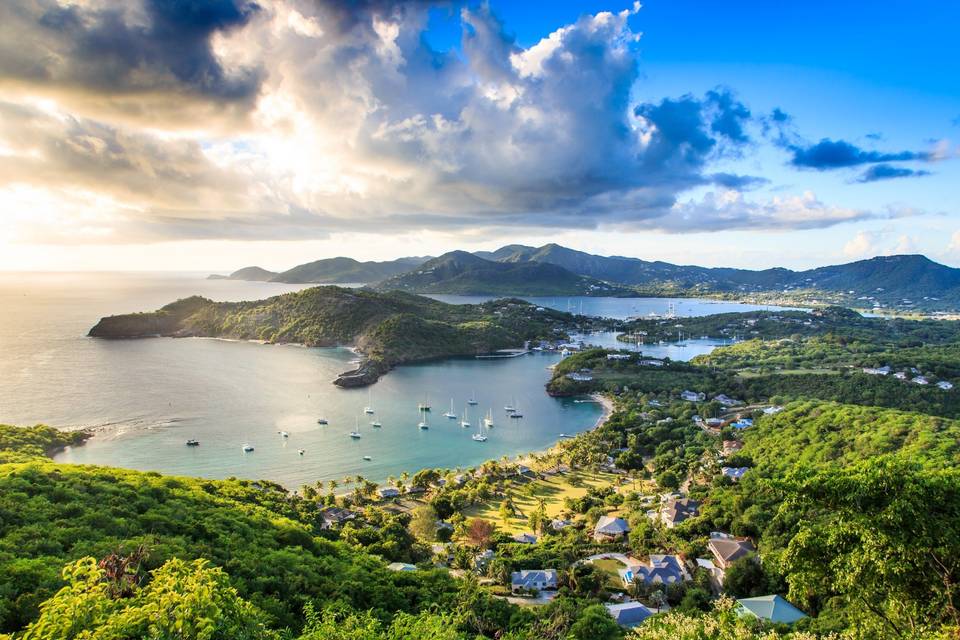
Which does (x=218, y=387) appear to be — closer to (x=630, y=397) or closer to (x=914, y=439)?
(x=630, y=397)

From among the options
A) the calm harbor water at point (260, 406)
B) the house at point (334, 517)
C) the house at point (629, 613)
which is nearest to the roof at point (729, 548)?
the house at point (629, 613)

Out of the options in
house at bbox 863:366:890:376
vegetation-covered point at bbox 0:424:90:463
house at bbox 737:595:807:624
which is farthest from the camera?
house at bbox 863:366:890:376

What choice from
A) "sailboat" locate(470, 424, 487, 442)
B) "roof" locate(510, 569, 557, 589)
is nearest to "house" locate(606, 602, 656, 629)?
"roof" locate(510, 569, 557, 589)

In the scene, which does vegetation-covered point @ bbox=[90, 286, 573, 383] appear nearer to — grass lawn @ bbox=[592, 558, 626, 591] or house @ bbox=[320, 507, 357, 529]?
house @ bbox=[320, 507, 357, 529]

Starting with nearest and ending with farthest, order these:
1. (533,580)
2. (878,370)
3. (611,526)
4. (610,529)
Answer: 1. (533,580)
2. (610,529)
3. (611,526)
4. (878,370)

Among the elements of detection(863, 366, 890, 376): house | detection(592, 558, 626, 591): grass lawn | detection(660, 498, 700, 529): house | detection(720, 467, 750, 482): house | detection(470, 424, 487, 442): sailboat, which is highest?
detection(863, 366, 890, 376): house

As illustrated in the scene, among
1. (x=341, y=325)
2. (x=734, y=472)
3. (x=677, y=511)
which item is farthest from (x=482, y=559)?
(x=341, y=325)

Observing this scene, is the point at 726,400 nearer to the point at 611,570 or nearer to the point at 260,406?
the point at 611,570
